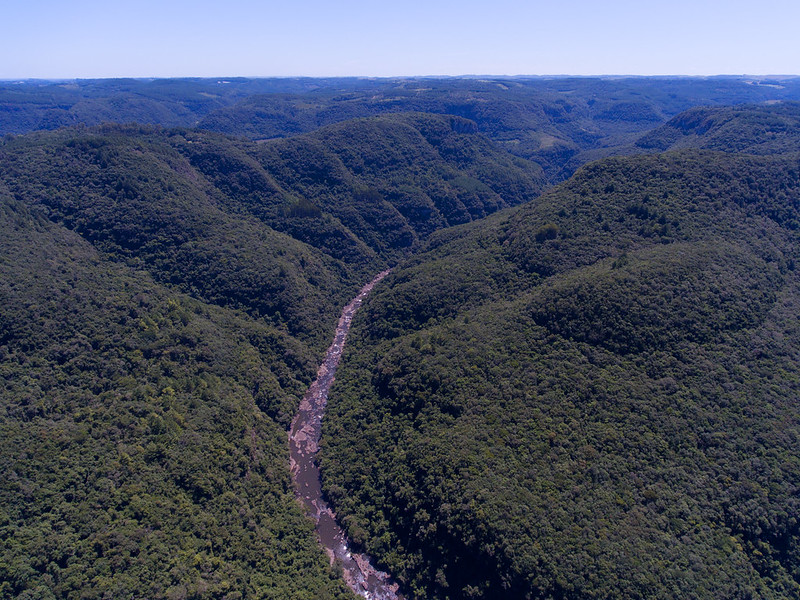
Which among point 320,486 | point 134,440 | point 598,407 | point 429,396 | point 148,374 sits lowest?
point 320,486

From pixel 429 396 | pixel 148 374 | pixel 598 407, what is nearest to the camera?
pixel 598 407

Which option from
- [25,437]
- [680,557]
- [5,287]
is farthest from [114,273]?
[680,557]

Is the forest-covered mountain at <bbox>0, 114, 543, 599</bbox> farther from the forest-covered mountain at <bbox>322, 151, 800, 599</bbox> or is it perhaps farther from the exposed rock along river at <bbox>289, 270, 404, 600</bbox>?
the forest-covered mountain at <bbox>322, 151, 800, 599</bbox>

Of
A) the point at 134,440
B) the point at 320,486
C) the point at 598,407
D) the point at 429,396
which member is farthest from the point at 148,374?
the point at 598,407

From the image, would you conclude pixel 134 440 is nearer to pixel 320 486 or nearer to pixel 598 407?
pixel 320 486

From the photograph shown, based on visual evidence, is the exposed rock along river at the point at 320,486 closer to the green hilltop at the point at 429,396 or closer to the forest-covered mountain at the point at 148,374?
the green hilltop at the point at 429,396

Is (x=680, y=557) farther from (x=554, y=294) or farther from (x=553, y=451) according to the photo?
(x=554, y=294)

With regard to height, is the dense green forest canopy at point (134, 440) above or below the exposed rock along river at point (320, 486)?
above

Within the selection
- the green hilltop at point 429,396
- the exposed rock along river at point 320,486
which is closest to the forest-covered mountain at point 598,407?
the green hilltop at point 429,396
